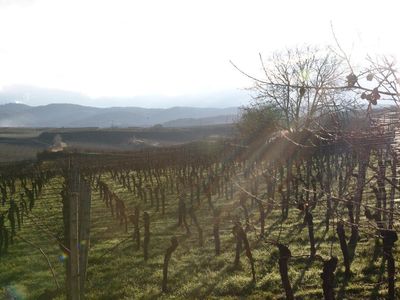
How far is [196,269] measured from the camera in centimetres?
870

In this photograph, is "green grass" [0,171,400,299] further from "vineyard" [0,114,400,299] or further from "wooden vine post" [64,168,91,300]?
"wooden vine post" [64,168,91,300]

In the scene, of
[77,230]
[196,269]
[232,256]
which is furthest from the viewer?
[232,256]

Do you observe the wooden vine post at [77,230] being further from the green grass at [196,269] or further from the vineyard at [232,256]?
the green grass at [196,269]

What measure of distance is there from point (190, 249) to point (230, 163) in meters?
16.8

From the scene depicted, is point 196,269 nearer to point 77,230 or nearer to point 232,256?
point 232,256

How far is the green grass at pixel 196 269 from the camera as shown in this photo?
24.4 ft

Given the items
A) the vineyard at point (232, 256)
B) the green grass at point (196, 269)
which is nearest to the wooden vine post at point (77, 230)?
the vineyard at point (232, 256)

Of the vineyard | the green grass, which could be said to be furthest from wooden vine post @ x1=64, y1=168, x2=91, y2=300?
the green grass

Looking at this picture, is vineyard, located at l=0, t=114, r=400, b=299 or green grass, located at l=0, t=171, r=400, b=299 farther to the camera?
green grass, located at l=0, t=171, r=400, b=299

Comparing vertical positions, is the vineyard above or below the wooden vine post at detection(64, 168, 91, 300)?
below

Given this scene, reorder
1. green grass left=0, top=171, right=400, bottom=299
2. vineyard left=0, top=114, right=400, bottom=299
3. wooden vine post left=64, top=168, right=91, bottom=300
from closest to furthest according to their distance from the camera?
wooden vine post left=64, top=168, right=91, bottom=300, vineyard left=0, top=114, right=400, bottom=299, green grass left=0, top=171, right=400, bottom=299

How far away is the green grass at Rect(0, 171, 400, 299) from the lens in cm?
744

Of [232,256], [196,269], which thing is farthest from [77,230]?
[232,256]

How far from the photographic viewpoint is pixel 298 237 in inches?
420
